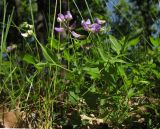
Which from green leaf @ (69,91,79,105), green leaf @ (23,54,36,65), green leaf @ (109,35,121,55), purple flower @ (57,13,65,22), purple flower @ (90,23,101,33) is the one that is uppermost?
purple flower @ (57,13,65,22)

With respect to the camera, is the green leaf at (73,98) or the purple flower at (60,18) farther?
the purple flower at (60,18)

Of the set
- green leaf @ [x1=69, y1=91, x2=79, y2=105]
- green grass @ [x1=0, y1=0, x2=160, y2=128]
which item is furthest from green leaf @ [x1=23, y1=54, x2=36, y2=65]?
green leaf @ [x1=69, y1=91, x2=79, y2=105]

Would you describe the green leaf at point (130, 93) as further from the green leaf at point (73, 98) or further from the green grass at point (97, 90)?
the green leaf at point (73, 98)

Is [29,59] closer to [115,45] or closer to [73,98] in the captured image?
[73,98]

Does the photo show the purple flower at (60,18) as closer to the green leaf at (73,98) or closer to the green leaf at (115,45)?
the green leaf at (115,45)

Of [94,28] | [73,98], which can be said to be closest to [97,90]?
[73,98]

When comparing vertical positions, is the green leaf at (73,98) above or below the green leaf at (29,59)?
below

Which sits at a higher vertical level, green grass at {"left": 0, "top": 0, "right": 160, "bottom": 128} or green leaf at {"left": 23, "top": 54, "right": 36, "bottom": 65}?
green leaf at {"left": 23, "top": 54, "right": 36, "bottom": 65}

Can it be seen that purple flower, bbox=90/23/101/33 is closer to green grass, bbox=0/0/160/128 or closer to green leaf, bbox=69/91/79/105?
green grass, bbox=0/0/160/128

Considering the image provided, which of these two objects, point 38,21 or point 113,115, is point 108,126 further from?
point 38,21

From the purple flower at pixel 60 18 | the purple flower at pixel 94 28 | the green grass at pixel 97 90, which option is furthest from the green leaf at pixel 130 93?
the purple flower at pixel 60 18

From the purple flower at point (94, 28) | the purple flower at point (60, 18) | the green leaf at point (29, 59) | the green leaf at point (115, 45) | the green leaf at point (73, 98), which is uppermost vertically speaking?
the purple flower at point (60, 18)

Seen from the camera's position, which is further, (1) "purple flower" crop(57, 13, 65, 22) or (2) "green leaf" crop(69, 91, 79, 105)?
(1) "purple flower" crop(57, 13, 65, 22)
